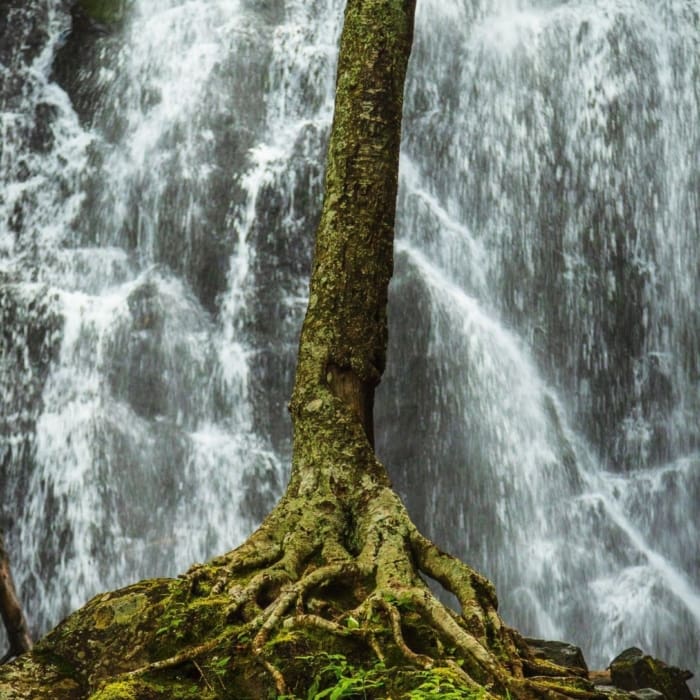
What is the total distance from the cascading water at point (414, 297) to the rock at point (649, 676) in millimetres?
3876

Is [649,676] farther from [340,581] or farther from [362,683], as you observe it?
[362,683]

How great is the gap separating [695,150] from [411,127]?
4.00m

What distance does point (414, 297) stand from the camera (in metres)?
13.4

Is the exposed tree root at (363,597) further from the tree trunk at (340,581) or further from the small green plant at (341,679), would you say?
the small green plant at (341,679)

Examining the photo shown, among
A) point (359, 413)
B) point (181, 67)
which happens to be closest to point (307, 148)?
point (181, 67)

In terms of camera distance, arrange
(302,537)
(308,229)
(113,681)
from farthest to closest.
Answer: (308,229) < (302,537) < (113,681)

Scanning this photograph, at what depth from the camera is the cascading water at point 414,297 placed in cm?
1237

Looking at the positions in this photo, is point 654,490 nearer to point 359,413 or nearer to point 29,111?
point 359,413

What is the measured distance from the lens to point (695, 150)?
46.1 feet

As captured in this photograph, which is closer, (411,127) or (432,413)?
(432,413)

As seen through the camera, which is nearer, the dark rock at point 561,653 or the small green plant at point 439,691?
the small green plant at point 439,691

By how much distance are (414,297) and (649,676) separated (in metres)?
6.76

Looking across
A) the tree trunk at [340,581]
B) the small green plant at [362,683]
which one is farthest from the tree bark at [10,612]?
the small green plant at [362,683]

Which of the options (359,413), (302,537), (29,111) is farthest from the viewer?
(29,111)
